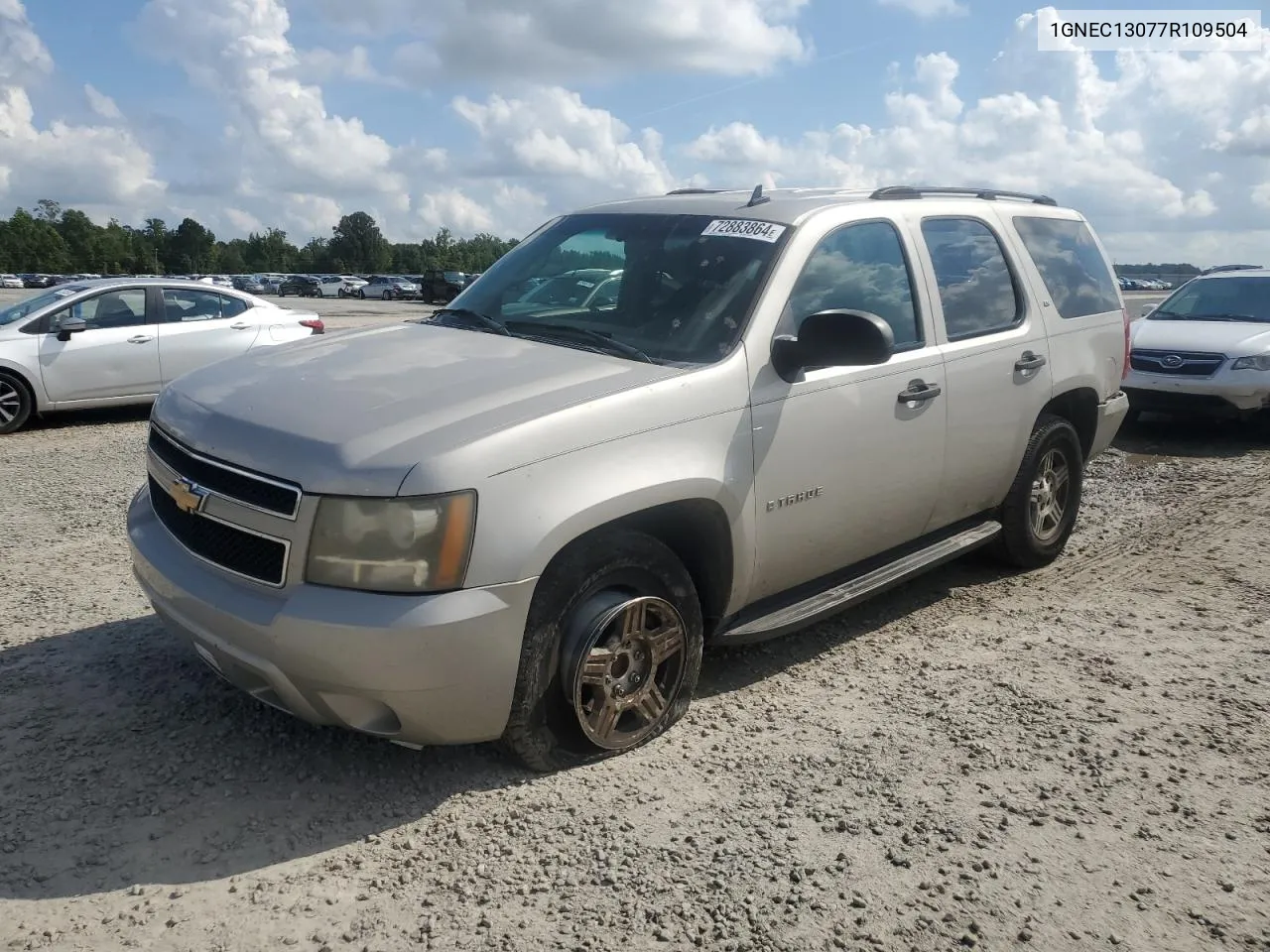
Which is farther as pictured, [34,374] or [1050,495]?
[34,374]

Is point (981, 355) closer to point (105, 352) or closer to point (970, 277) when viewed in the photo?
point (970, 277)

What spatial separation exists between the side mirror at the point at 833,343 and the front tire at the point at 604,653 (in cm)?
87

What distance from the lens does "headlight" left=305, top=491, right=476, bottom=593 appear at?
2.93 meters

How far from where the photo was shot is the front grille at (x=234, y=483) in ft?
9.91

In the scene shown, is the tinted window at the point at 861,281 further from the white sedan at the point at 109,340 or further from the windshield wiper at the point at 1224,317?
the windshield wiper at the point at 1224,317

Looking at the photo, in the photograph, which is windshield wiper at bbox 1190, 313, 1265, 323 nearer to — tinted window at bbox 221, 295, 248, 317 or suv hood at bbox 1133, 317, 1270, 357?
suv hood at bbox 1133, 317, 1270, 357

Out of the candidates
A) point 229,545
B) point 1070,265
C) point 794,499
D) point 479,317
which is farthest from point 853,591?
point 1070,265

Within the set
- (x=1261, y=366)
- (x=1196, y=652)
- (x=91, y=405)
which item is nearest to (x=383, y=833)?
(x=1196, y=652)

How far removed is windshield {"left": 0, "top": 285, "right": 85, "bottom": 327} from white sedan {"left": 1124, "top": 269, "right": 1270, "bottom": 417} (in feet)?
33.9

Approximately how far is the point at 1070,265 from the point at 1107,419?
3.11 feet

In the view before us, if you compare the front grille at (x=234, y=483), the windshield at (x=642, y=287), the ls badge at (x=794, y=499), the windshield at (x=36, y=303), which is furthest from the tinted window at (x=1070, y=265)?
the windshield at (x=36, y=303)

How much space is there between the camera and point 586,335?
397 centimetres

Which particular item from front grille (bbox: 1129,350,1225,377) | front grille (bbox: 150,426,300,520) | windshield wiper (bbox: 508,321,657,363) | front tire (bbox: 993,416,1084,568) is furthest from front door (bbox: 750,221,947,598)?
front grille (bbox: 1129,350,1225,377)

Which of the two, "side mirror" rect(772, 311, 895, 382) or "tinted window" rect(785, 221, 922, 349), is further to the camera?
"tinted window" rect(785, 221, 922, 349)
